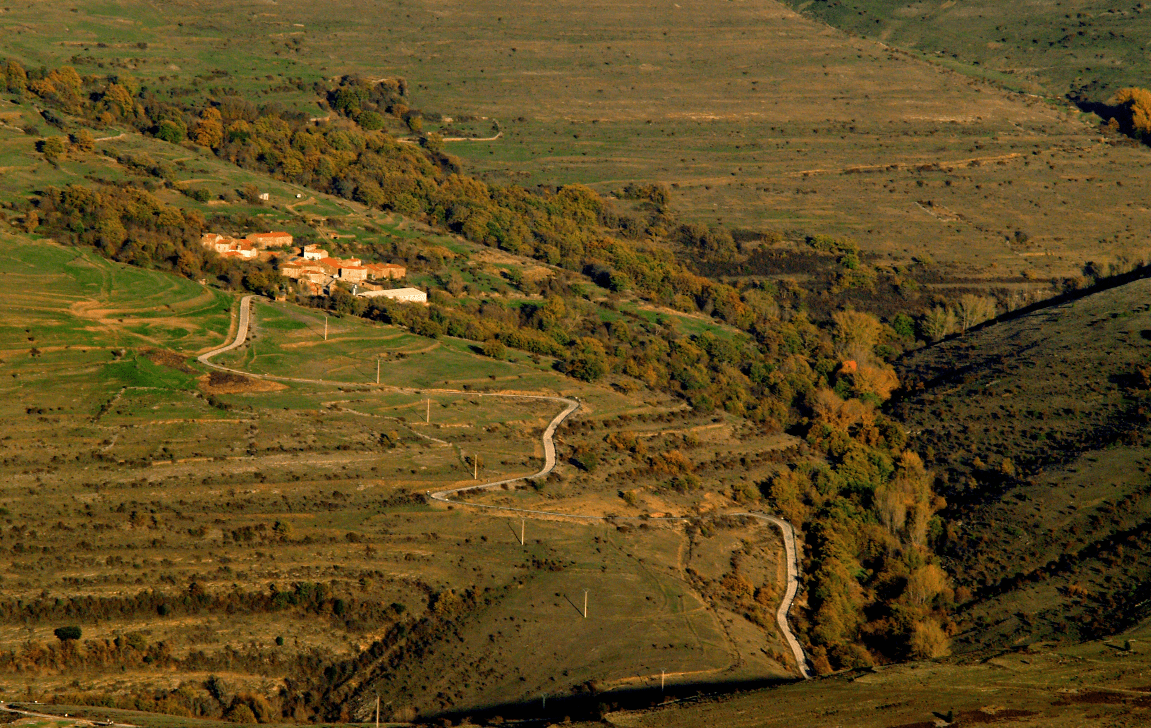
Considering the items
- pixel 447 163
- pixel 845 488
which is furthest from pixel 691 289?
pixel 845 488

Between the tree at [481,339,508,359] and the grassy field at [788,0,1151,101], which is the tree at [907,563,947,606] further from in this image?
the grassy field at [788,0,1151,101]

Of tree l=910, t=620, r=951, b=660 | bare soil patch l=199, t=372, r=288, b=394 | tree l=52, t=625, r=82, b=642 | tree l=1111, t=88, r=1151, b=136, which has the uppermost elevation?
tree l=1111, t=88, r=1151, b=136

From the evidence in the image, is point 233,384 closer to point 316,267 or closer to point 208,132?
point 316,267

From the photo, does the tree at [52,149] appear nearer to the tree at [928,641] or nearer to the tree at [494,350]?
the tree at [494,350]

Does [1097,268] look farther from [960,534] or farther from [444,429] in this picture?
[444,429]

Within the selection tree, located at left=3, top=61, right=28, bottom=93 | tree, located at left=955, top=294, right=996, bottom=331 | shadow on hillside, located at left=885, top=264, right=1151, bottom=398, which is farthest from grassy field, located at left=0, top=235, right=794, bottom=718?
tree, located at left=3, top=61, right=28, bottom=93

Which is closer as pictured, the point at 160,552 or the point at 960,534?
the point at 160,552

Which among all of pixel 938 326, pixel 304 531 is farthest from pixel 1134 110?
pixel 304 531
